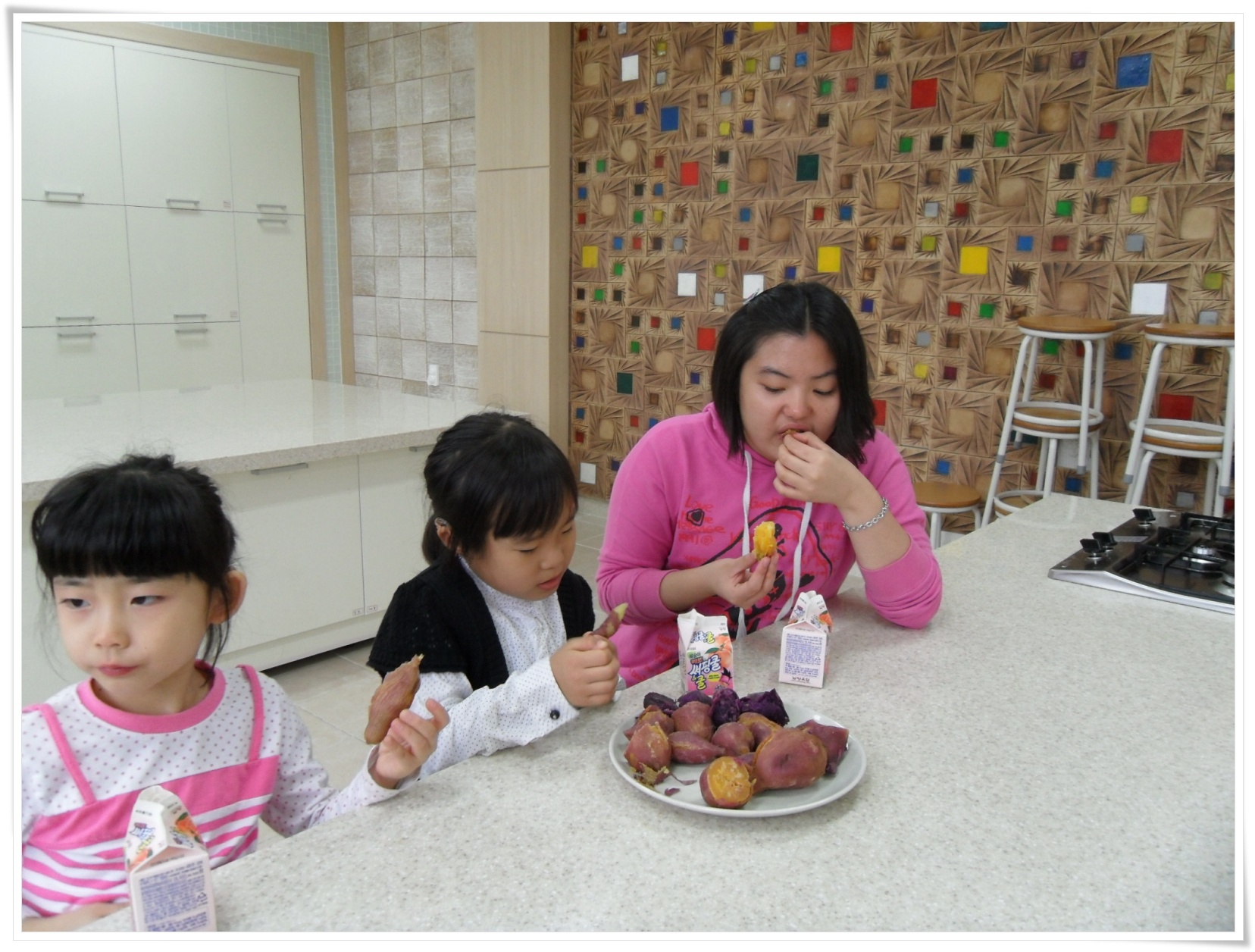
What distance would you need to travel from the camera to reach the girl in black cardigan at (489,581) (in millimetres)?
1017

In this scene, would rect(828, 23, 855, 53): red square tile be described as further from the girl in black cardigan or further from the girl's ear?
the girl's ear

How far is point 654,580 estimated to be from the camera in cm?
142

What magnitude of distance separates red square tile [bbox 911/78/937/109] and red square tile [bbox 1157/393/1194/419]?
4.51 feet

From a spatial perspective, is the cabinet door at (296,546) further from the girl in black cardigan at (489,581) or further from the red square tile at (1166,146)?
the red square tile at (1166,146)

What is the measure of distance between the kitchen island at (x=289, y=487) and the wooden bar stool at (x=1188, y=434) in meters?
2.20

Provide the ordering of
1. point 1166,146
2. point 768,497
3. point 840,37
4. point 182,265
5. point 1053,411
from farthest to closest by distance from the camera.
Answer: point 182,265, point 840,37, point 1053,411, point 1166,146, point 768,497

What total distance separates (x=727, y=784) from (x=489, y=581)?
439 mm

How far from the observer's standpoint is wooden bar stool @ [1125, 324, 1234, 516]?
9.11 ft

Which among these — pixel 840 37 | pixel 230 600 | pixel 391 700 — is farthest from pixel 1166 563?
pixel 840 37

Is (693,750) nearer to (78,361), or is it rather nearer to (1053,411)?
(1053,411)

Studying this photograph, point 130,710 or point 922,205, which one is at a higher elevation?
point 922,205

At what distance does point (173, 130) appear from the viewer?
5090 millimetres
